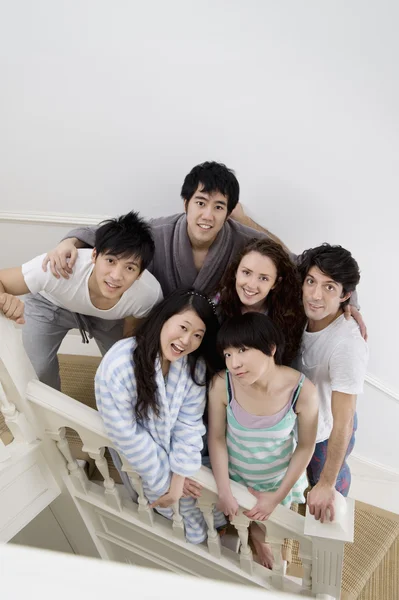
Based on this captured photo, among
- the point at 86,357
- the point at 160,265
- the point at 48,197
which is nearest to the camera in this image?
the point at 160,265

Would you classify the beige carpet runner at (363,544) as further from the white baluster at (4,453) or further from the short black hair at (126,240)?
the short black hair at (126,240)

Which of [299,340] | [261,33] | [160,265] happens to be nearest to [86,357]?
[160,265]


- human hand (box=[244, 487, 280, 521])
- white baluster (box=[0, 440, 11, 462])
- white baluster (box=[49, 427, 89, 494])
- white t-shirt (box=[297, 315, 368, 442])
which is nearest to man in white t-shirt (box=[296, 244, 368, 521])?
white t-shirt (box=[297, 315, 368, 442])

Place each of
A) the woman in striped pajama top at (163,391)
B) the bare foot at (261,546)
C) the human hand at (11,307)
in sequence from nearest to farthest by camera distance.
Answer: the human hand at (11,307), the woman in striped pajama top at (163,391), the bare foot at (261,546)

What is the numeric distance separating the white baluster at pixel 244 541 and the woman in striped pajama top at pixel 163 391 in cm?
19

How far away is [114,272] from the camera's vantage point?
1512 millimetres

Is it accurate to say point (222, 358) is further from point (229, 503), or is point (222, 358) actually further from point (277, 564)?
point (277, 564)

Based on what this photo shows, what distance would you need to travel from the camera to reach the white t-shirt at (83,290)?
157 centimetres

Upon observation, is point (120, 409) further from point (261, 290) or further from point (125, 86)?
point (125, 86)

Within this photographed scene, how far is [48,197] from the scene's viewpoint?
2383 millimetres

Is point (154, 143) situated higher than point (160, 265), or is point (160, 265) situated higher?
point (154, 143)

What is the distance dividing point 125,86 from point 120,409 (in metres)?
1.27

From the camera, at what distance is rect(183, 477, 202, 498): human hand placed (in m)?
1.48

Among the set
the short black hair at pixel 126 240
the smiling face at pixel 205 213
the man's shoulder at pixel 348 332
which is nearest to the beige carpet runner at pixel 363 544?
the short black hair at pixel 126 240
